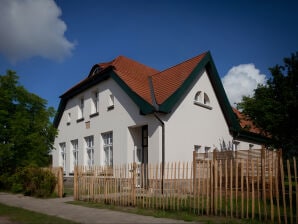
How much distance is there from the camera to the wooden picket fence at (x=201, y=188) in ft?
27.8

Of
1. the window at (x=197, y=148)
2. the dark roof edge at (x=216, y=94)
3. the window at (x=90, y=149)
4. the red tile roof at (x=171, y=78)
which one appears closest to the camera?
the dark roof edge at (x=216, y=94)

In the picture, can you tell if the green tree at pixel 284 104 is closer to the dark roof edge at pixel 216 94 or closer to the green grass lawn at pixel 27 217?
the dark roof edge at pixel 216 94

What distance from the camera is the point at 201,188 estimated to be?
996cm

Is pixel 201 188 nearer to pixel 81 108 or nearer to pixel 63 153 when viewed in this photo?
pixel 81 108

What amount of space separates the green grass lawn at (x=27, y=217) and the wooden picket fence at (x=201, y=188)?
3.02 meters

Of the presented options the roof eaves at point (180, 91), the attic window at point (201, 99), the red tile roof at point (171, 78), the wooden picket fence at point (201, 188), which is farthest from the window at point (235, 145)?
the wooden picket fence at point (201, 188)

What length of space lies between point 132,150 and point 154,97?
3.10m

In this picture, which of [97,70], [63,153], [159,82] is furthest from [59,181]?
[63,153]

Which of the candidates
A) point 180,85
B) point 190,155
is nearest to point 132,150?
point 190,155

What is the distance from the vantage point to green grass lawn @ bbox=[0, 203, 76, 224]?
852 cm

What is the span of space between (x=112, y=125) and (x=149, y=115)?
136 inches

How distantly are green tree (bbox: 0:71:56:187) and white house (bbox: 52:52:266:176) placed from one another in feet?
9.62

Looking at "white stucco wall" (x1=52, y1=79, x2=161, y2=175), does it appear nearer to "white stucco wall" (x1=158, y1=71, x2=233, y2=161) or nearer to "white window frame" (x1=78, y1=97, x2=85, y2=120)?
"white window frame" (x1=78, y1=97, x2=85, y2=120)

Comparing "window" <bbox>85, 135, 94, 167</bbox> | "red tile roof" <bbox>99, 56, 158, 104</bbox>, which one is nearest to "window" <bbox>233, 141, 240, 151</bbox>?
"red tile roof" <bbox>99, 56, 158, 104</bbox>
